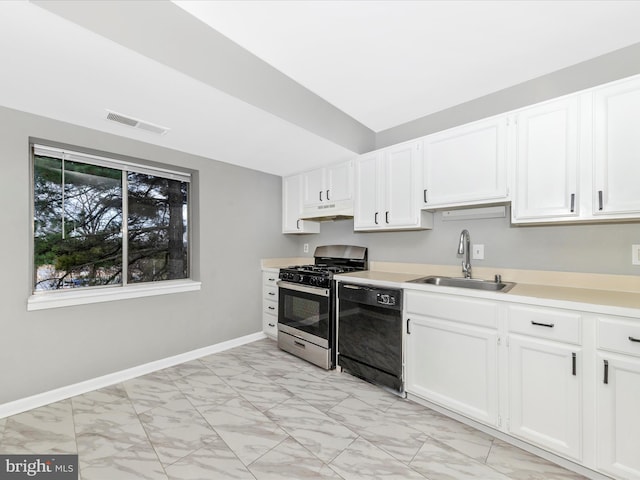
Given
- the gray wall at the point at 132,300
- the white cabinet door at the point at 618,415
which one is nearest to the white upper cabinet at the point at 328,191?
the gray wall at the point at 132,300

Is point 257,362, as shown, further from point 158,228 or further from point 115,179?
point 115,179

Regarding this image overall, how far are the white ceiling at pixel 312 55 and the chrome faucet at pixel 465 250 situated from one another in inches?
50.3

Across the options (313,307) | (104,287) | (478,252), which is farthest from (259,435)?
(478,252)

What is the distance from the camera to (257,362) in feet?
10.3

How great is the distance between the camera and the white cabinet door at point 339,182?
A: 3262 mm

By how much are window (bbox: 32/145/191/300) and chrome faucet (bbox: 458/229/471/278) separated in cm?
293

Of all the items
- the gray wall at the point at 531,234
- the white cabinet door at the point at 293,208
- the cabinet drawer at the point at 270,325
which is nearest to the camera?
the gray wall at the point at 531,234

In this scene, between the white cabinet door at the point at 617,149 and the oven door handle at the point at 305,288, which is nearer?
the white cabinet door at the point at 617,149

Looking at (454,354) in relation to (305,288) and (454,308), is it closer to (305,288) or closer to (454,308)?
(454,308)

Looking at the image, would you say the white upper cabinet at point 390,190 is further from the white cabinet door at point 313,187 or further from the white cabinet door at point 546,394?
the white cabinet door at point 546,394

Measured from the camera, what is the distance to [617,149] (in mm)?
1727

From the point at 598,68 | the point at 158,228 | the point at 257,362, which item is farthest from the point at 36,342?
the point at 598,68

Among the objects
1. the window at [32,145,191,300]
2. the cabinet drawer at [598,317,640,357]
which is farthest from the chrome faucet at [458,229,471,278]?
the window at [32,145,191,300]

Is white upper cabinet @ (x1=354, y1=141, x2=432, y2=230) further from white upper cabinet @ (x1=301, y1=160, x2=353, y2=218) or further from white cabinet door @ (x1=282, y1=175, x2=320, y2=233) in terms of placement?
white cabinet door @ (x1=282, y1=175, x2=320, y2=233)
